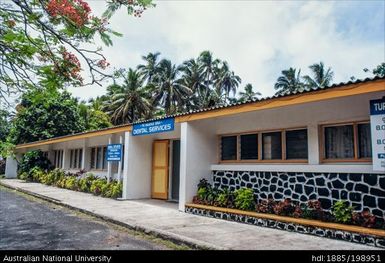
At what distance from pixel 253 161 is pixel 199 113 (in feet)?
6.62

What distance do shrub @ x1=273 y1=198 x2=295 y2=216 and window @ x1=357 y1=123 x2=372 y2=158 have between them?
1870 mm

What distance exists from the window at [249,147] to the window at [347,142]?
2052 mm

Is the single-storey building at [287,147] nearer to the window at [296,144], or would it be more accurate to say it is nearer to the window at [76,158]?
the window at [296,144]

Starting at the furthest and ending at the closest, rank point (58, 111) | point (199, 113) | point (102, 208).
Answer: point (58, 111) → point (102, 208) → point (199, 113)

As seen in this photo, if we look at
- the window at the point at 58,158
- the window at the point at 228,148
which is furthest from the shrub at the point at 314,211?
the window at the point at 58,158

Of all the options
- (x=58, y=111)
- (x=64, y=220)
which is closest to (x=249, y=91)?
(x=58, y=111)

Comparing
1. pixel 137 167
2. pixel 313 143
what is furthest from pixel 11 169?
pixel 313 143

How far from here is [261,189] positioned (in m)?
Result: 9.03

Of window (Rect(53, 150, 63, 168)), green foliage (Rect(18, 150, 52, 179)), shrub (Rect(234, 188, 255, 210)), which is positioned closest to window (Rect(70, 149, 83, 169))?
window (Rect(53, 150, 63, 168))

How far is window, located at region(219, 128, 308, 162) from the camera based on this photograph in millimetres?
8500

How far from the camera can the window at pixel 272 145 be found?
898cm

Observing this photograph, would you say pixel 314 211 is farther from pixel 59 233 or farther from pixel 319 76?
pixel 319 76

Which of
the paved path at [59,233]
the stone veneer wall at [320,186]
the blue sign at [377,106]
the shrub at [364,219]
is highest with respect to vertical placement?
the blue sign at [377,106]
